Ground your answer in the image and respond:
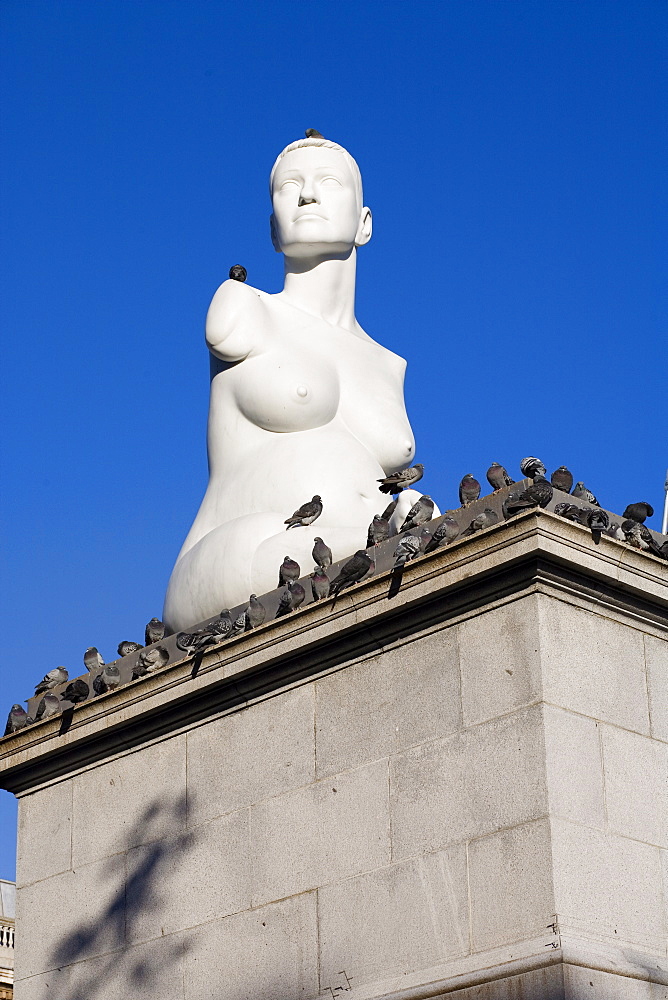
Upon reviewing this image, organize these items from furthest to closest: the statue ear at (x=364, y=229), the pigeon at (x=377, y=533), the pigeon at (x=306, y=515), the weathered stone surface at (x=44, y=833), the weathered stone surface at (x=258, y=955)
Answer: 1. the statue ear at (x=364, y=229)
2. the weathered stone surface at (x=44, y=833)
3. the pigeon at (x=306, y=515)
4. the pigeon at (x=377, y=533)
5. the weathered stone surface at (x=258, y=955)

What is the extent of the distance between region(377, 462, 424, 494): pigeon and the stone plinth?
250 cm

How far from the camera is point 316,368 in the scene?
16.2 m

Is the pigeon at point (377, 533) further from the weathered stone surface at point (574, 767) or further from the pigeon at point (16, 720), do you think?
the pigeon at point (16, 720)

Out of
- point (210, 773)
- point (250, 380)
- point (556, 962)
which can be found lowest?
point (556, 962)

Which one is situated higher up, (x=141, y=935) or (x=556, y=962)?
(x=141, y=935)

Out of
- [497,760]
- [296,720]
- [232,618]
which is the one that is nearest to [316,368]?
[232,618]

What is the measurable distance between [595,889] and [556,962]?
0.75 m

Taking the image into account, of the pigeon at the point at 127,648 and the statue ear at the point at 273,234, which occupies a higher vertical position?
the statue ear at the point at 273,234

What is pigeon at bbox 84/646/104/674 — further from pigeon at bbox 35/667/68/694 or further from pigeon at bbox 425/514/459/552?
pigeon at bbox 425/514/459/552

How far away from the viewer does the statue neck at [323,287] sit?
A: 17.1 m

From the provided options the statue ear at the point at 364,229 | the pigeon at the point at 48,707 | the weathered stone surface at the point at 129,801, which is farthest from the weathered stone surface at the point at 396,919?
the statue ear at the point at 364,229

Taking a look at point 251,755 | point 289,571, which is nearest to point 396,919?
point 251,755

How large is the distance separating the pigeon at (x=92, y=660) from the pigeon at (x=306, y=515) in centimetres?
233

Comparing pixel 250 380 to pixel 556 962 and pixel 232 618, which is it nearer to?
pixel 232 618
